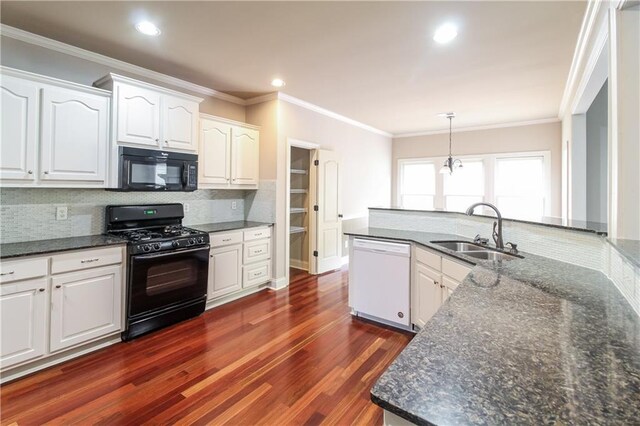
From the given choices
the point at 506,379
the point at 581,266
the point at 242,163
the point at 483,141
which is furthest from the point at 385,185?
the point at 506,379

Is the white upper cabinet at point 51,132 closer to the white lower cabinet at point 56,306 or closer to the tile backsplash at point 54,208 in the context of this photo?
the tile backsplash at point 54,208

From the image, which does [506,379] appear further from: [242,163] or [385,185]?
[385,185]

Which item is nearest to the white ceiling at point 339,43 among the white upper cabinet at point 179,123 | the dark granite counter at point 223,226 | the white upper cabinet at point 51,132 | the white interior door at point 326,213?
the white upper cabinet at point 179,123

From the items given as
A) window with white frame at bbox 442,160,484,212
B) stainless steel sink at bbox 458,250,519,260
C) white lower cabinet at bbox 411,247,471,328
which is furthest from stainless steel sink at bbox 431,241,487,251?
window with white frame at bbox 442,160,484,212

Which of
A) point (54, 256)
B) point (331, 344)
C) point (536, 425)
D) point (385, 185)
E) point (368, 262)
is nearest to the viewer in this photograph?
point (536, 425)

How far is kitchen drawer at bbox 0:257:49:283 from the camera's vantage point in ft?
6.95

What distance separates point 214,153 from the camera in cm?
380

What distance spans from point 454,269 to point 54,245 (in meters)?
3.12

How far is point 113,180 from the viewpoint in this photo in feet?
9.53

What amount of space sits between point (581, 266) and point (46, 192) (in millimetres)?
4110

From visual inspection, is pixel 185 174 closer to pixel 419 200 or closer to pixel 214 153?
pixel 214 153

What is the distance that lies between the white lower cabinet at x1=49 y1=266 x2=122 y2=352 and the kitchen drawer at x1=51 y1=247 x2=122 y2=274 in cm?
5

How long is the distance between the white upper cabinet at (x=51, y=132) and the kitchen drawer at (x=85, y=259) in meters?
0.62

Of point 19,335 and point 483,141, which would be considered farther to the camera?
point 483,141
